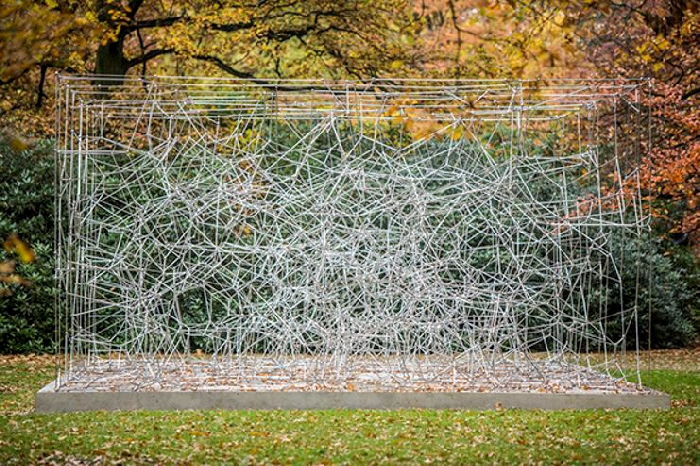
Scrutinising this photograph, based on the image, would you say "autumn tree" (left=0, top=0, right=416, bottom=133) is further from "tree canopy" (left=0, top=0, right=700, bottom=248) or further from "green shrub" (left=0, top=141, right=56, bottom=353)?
"green shrub" (left=0, top=141, right=56, bottom=353)

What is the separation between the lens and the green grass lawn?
652 centimetres

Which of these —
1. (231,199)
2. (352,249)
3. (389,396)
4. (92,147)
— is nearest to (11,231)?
(92,147)

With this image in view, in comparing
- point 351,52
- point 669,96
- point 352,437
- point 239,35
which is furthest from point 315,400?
point 239,35

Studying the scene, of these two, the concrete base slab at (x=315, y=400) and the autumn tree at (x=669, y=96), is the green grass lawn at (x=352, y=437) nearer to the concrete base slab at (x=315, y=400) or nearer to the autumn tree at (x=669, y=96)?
the concrete base slab at (x=315, y=400)

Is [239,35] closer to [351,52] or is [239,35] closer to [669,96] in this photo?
[351,52]

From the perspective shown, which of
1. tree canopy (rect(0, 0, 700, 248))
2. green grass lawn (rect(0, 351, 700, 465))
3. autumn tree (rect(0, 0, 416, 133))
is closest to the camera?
green grass lawn (rect(0, 351, 700, 465))

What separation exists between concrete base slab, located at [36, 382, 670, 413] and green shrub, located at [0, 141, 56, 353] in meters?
4.73

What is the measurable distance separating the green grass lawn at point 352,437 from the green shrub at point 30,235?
4.27 m

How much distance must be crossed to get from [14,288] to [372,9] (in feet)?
22.2

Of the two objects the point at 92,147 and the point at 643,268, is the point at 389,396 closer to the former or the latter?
the point at 92,147

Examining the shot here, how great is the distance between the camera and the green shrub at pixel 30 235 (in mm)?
12984

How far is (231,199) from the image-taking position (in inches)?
371

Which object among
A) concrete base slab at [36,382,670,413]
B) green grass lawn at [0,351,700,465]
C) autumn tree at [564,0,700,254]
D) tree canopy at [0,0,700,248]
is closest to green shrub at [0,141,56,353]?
tree canopy at [0,0,700,248]

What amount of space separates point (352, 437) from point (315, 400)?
1325mm
